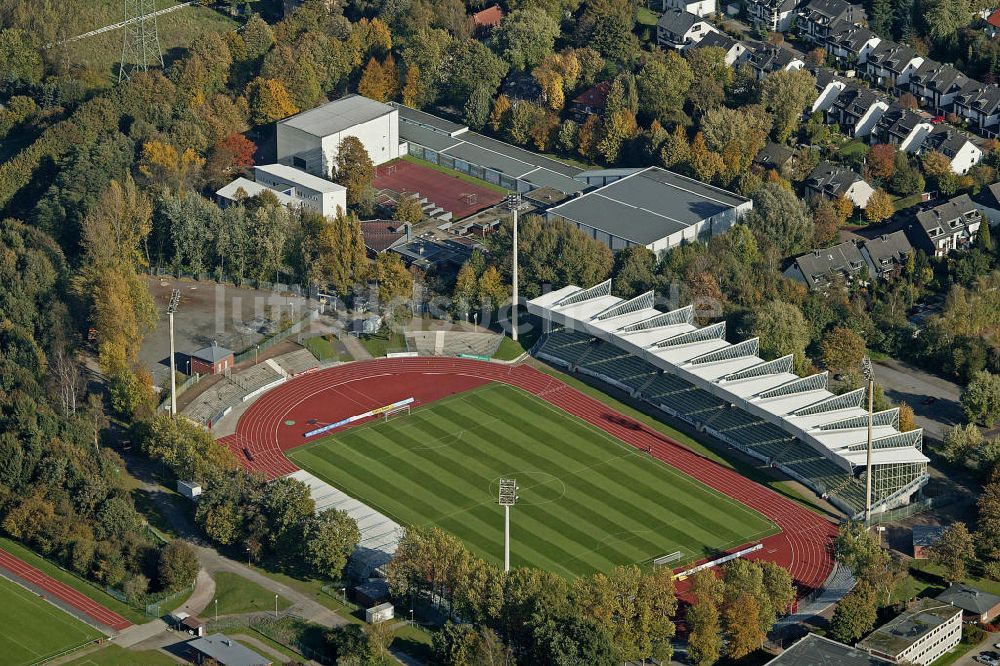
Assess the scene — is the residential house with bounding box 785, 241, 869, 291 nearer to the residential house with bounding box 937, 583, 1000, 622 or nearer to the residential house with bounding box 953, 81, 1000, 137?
the residential house with bounding box 953, 81, 1000, 137

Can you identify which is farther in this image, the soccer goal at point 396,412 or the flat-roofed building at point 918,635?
the soccer goal at point 396,412

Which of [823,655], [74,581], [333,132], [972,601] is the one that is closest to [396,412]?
[74,581]

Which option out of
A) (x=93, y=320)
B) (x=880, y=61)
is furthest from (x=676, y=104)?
(x=93, y=320)

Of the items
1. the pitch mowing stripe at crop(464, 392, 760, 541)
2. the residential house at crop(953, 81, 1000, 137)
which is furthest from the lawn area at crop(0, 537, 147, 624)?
the residential house at crop(953, 81, 1000, 137)

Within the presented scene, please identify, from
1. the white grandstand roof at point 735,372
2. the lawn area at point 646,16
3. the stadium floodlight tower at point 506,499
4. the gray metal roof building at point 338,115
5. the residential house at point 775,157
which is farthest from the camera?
the lawn area at point 646,16

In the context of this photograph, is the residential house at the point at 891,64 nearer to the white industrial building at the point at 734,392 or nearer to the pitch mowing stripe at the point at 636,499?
the white industrial building at the point at 734,392

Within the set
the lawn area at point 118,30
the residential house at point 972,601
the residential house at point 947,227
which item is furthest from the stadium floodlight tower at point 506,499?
the lawn area at point 118,30

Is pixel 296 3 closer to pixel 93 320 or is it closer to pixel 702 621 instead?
pixel 93 320
